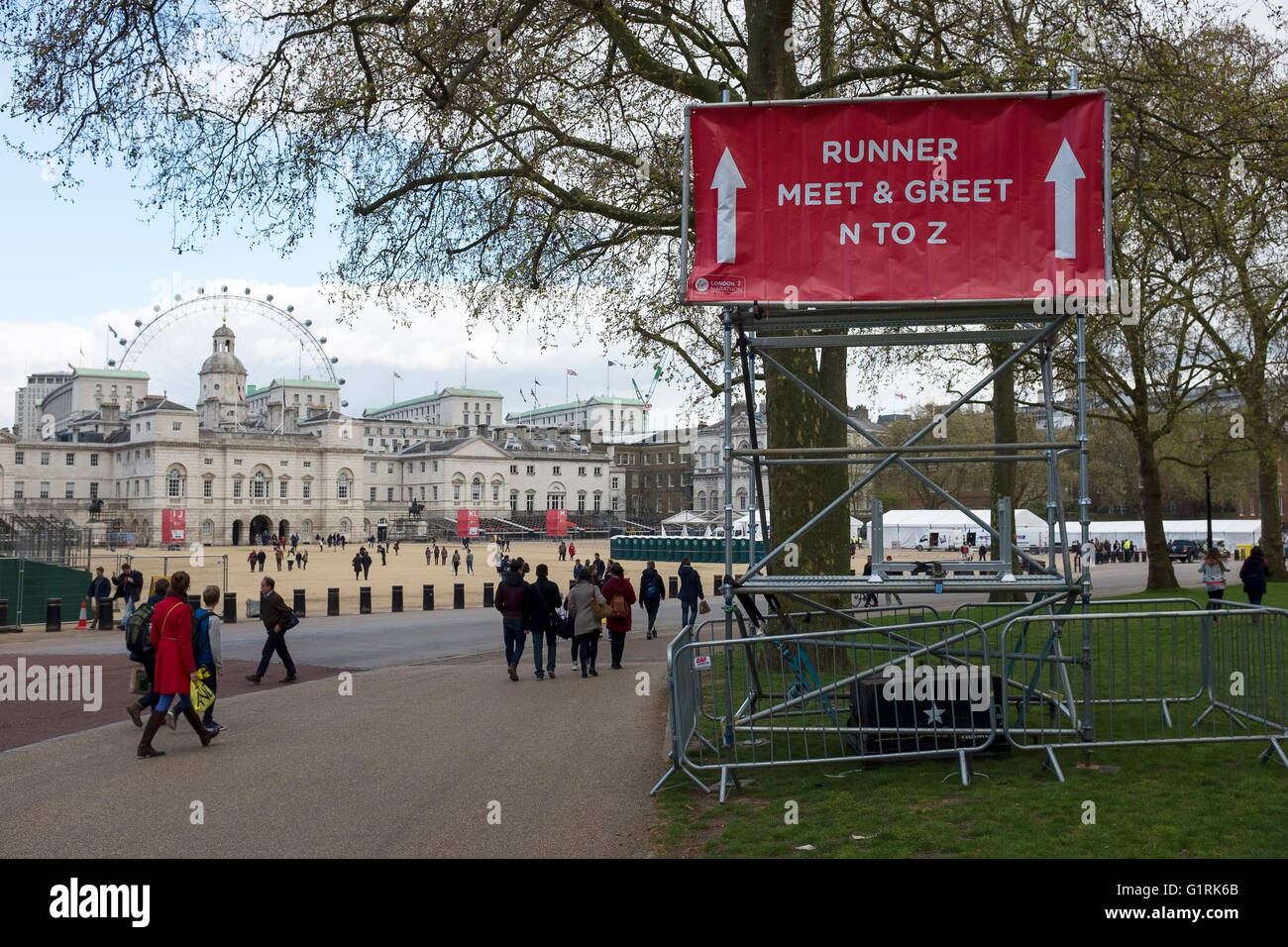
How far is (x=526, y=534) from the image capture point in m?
123

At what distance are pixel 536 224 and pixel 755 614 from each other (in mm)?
9999

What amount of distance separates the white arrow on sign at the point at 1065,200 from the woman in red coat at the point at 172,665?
8250mm

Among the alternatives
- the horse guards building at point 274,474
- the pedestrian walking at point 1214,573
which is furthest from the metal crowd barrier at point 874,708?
the horse guards building at point 274,474

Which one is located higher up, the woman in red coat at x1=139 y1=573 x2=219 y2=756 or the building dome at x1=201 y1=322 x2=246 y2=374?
the building dome at x1=201 y1=322 x2=246 y2=374

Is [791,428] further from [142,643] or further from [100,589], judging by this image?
[100,589]

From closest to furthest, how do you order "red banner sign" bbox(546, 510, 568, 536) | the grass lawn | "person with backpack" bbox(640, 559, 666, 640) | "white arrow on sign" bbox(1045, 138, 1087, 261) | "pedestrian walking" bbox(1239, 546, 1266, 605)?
the grass lawn
"white arrow on sign" bbox(1045, 138, 1087, 261)
"pedestrian walking" bbox(1239, 546, 1266, 605)
"person with backpack" bbox(640, 559, 666, 640)
"red banner sign" bbox(546, 510, 568, 536)

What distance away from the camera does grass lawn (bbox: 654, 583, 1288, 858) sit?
629 centimetres

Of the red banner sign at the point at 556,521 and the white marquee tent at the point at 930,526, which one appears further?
the red banner sign at the point at 556,521

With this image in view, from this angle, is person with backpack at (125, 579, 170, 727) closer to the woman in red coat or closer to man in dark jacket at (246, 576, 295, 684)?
the woman in red coat

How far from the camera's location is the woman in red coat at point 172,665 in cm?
1045

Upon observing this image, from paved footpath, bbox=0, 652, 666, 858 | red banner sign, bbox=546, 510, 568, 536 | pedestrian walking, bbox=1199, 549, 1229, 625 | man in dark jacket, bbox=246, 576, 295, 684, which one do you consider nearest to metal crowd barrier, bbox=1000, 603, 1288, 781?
paved footpath, bbox=0, 652, 666, 858

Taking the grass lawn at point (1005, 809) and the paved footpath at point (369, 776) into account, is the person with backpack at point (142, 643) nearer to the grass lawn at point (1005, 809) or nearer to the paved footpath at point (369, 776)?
the paved footpath at point (369, 776)
